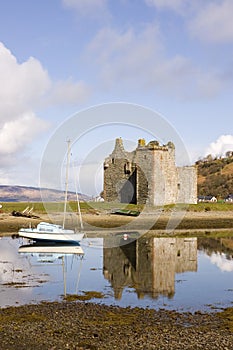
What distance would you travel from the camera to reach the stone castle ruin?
172ft

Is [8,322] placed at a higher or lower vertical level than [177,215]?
lower

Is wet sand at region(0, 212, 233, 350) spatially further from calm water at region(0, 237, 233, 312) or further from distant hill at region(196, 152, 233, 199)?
distant hill at region(196, 152, 233, 199)

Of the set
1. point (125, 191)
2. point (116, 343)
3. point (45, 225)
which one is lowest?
point (116, 343)

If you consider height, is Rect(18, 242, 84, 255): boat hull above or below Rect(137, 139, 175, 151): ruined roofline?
below

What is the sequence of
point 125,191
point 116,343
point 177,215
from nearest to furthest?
point 116,343 < point 177,215 < point 125,191

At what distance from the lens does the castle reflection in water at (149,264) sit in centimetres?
1861

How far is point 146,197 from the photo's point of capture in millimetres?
52531

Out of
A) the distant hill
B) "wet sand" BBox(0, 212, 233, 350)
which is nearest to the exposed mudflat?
"wet sand" BBox(0, 212, 233, 350)

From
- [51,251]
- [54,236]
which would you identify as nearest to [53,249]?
[51,251]

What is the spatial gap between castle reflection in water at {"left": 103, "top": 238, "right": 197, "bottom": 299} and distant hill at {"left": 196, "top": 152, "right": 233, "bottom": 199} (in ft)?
185

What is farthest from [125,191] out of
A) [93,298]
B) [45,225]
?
[93,298]

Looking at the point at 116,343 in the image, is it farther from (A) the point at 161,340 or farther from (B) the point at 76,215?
(B) the point at 76,215

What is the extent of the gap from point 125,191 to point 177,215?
7.79m

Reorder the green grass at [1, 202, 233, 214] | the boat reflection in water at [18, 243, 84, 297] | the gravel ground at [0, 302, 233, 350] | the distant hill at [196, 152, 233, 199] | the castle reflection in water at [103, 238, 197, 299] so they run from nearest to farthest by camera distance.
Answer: the gravel ground at [0, 302, 233, 350] → the castle reflection in water at [103, 238, 197, 299] → the boat reflection in water at [18, 243, 84, 297] → the green grass at [1, 202, 233, 214] → the distant hill at [196, 152, 233, 199]
